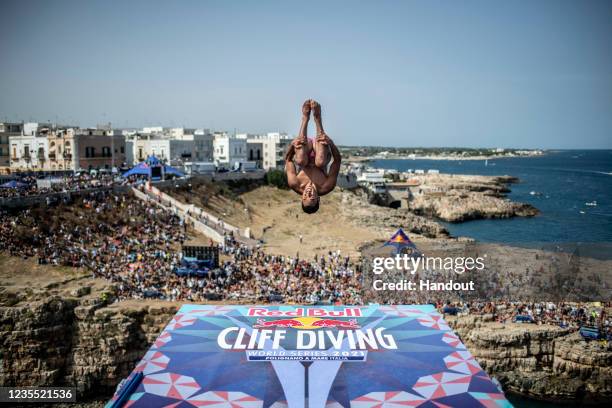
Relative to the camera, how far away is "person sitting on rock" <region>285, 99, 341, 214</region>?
40.6ft

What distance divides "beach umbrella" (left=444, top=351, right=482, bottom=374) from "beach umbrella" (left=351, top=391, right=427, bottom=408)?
2.02m

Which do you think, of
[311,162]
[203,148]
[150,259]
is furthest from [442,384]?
[203,148]

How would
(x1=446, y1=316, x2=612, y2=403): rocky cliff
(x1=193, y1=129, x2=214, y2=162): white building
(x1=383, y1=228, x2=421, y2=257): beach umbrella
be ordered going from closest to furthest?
(x1=446, y1=316, x2=612, y2=403): rocky cliff < (x1=383, y1=228, x2=421, y2=257): beach umbrella < (x1=193, y1=129, x2=214, y2=162): white building

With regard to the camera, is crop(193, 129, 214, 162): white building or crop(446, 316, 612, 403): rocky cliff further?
crop(193, 129, 214, 162): white building

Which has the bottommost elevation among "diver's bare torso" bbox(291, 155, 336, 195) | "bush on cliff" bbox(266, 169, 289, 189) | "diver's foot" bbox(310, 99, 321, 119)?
"bush on cliff" bbox(266, 169, 289, 189)

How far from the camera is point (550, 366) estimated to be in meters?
24.6

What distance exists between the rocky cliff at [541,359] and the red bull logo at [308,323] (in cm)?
884

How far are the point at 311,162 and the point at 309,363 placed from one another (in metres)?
5.81

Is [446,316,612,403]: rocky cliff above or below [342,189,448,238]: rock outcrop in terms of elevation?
below

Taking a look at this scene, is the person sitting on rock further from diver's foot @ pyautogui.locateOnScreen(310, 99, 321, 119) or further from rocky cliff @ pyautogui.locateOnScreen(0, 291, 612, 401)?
rocky cliff @ pyautogui.locateOnScreen(0, 291, 612, 401)

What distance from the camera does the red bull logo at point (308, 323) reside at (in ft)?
57.8

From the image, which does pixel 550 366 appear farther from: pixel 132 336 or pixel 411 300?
pixel 132 336

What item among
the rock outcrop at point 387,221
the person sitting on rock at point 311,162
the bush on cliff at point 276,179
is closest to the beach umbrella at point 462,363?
the person sitting on rock at point 311,162

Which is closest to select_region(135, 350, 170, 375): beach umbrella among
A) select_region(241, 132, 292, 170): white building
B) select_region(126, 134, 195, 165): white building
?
select_region(126, 134, 195, 165): white building
